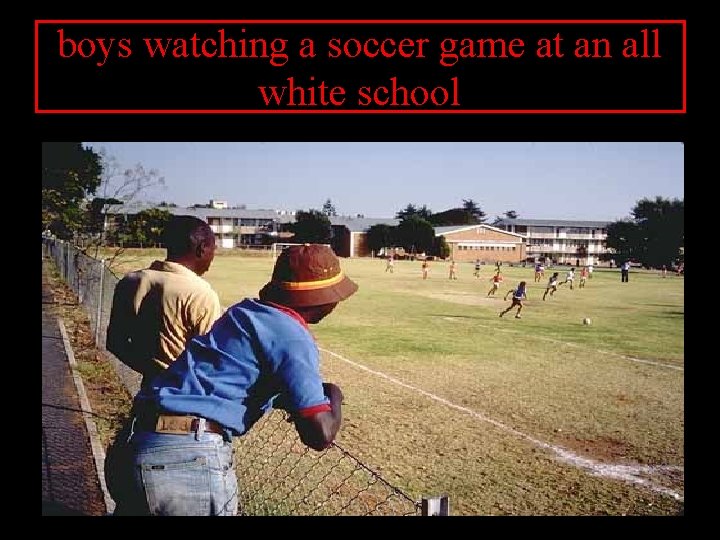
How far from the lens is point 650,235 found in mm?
50406

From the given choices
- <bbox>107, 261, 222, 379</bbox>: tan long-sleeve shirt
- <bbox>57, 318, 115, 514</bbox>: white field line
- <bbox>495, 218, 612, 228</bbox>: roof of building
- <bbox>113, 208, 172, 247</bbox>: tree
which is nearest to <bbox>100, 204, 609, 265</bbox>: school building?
<bbox>495, 218, 612, 228</bbox>: roof of building

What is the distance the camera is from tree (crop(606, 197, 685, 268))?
47656 mm

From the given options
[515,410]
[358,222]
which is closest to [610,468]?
[515,410]

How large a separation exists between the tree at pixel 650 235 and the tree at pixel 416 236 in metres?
17.3

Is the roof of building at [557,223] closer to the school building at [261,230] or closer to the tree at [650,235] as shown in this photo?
the tree at [650,235]

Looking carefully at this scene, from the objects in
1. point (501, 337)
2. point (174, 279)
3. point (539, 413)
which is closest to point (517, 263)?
point (501, 337)

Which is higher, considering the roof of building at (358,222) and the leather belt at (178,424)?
the roof of building at (358,222)

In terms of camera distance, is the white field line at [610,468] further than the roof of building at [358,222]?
No

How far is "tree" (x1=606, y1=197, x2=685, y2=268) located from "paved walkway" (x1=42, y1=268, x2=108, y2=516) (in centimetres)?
4747

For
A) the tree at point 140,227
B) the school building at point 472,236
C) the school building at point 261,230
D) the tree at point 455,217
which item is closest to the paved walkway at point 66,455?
the tree at point 140,227

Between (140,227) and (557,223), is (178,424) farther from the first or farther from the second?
(557,223)

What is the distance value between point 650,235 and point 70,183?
48048mm

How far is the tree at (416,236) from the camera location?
5919 cm

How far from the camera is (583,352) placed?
39.3 feet
